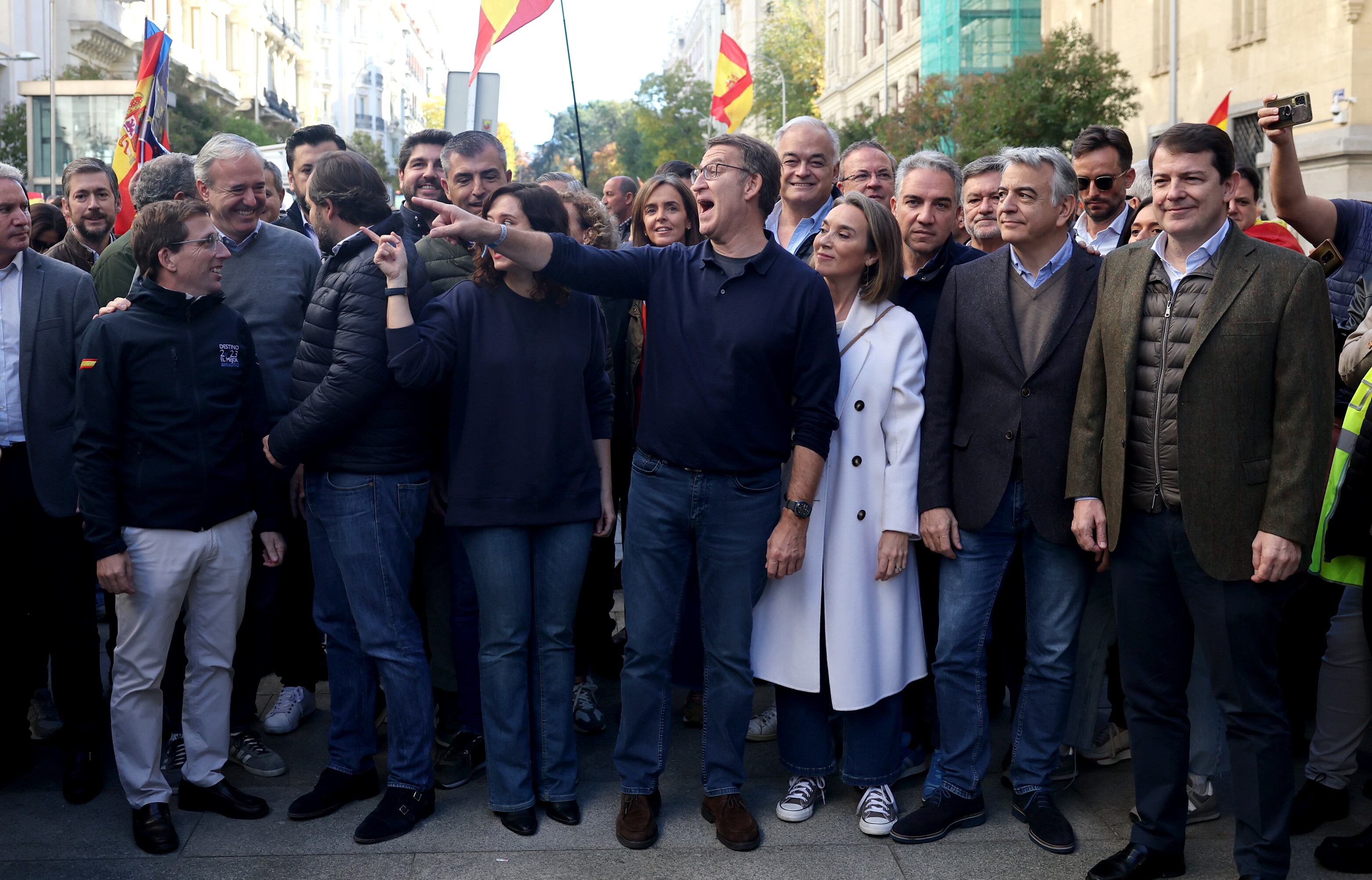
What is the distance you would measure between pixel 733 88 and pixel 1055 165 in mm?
15638

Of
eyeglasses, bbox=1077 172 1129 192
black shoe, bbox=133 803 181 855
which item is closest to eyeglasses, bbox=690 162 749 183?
eyeglasses, bbox=1077 172 1129 192

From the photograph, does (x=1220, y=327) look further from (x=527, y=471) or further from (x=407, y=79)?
(x=407, y=79)

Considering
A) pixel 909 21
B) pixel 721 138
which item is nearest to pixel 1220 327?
pixel 721 138

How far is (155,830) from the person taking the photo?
13.8ft

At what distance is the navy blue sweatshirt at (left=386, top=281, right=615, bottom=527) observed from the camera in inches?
169

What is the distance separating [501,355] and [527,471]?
398 mm

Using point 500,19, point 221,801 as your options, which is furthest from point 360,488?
point 500,19

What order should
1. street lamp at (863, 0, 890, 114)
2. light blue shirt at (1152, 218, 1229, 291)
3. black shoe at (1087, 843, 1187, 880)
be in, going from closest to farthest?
1. light blue shirt at (1152, 218, 1229, 291)
2. black shoe at (1087, 843, 1187, 880)
3. street lamp at (863, 0, 890, 114)

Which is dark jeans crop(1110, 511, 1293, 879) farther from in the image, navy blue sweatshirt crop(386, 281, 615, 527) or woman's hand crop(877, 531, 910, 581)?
navy blue sweatshirt crop(386, 281, 615, 527)

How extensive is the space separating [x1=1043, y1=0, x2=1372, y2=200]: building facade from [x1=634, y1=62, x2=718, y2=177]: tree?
24124mm

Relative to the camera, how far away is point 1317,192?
2848 cm

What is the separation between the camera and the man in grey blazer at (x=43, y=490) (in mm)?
4707

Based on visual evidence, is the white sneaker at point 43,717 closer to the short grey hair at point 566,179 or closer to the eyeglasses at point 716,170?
the short grey hair at point 566,179

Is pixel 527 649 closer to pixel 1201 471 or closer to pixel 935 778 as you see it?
pixel 935 778
